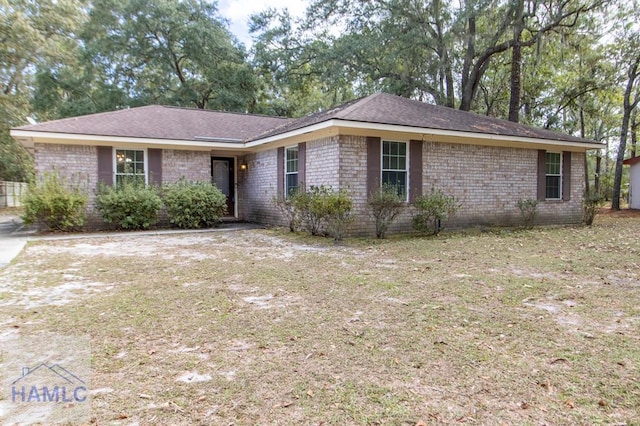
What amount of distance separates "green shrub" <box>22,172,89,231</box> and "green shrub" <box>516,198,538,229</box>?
11899 mm

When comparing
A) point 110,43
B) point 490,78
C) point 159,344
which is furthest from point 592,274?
point 110,43

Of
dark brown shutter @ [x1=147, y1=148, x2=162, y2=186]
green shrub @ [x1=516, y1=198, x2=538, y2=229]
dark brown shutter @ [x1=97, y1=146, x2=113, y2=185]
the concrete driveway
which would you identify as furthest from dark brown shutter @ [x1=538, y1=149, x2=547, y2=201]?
the concrete driveway

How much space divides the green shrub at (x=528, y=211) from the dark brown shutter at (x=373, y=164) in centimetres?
464

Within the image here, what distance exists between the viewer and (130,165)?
11.9 metres

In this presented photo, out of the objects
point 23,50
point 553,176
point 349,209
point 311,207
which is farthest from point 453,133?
point 23,50

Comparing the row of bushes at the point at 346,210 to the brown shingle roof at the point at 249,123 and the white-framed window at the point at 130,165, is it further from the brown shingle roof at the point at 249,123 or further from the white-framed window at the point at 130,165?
the white-framed window at the point at 130,165

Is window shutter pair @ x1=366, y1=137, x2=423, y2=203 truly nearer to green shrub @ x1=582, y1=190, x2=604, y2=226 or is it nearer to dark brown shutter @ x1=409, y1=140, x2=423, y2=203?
dark brown shutter @ x1=409, y1=140, x2=423, y2=203

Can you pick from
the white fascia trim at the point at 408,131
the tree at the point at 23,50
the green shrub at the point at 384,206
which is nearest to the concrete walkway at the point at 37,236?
the white fascia trim at the point at 408,131

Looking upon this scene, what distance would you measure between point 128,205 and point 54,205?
166 cm

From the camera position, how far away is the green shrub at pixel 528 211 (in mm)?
11570

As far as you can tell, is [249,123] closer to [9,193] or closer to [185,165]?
[185,165]

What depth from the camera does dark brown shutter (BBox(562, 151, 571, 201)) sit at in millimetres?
Answer: 13148

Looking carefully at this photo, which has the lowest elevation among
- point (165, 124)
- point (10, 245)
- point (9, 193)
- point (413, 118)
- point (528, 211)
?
point (10, 245)

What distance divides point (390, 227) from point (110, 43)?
66.8 feet
